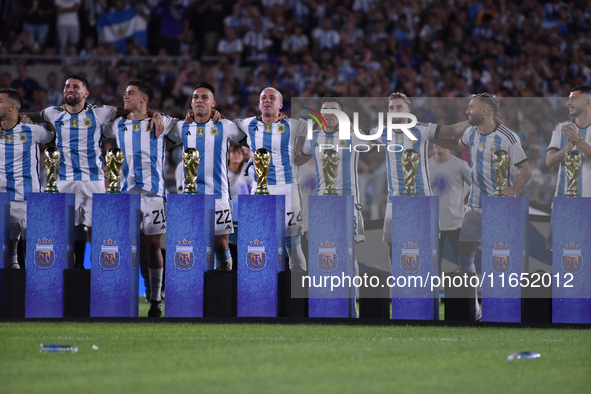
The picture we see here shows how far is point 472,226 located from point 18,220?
12.7 ft

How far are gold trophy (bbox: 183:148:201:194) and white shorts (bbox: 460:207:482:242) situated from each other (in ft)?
7.33

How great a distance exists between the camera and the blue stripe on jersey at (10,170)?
7395mm

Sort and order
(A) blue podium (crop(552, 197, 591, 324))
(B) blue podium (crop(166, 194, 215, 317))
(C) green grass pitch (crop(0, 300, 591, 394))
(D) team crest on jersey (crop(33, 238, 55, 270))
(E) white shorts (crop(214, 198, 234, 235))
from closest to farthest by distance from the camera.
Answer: (C) green grass pitch (crop(0, 300, 591, 394)), (A) blue podium (crop(552, 197, 591, 324)), (B) blue podium (crop(166, 194, 215, 317)), (D) team crest on jersey (crop(33, 238, 55, 270)), (E) white shorts (crop(214, 198, 234, 235))

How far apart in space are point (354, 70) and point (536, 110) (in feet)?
22.6

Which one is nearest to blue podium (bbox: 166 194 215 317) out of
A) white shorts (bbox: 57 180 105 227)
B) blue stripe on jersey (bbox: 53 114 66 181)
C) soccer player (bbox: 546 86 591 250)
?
white shorts (bbox: 57 180 105 227)

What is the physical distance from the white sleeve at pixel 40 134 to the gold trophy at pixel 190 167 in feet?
5.42

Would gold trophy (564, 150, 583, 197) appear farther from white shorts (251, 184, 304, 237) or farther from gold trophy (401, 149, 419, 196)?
white shorts (251, 184, 304, 237)

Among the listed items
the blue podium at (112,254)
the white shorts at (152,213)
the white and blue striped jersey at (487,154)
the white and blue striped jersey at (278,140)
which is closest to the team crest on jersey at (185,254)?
the blue podium at (112,254)

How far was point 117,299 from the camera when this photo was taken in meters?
6.45

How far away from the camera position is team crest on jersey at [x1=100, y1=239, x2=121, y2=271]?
6.42 meters

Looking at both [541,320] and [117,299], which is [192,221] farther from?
[541,320]

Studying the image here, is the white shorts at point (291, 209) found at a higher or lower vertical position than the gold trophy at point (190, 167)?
lower

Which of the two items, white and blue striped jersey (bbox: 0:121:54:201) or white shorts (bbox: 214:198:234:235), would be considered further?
white and blue striped jersey (bbox: 0:121:54:201)

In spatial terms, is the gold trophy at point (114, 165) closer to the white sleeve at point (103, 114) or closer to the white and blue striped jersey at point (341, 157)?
the white sleeve at point (103, 114)
